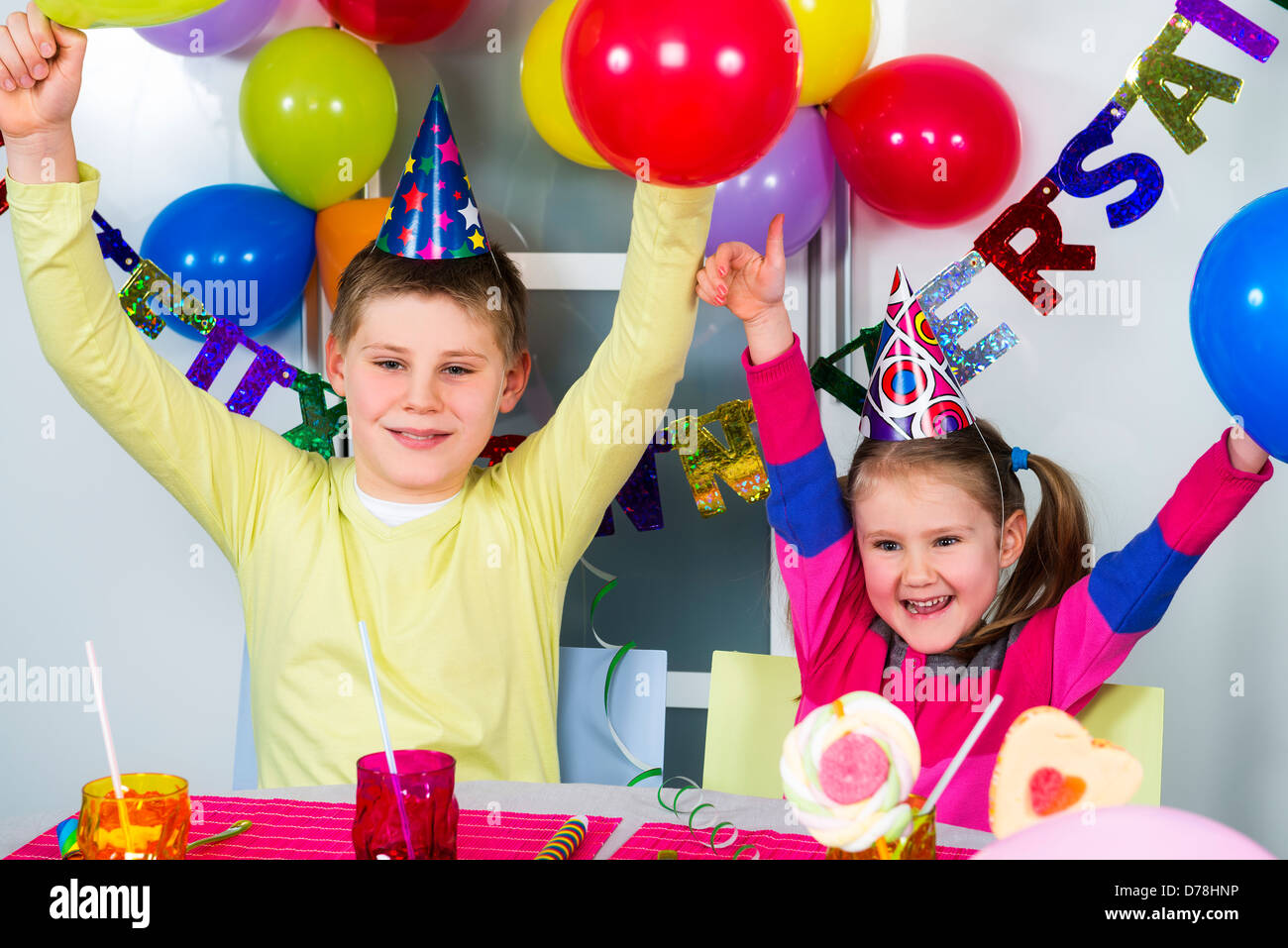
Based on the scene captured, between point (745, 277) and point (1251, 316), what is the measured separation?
550mm

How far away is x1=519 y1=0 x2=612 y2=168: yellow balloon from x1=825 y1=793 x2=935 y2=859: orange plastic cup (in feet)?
3.67

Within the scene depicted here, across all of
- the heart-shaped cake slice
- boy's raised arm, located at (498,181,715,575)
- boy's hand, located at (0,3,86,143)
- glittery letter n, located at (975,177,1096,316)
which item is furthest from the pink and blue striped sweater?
boy's hand, located at (0,3,86,143)

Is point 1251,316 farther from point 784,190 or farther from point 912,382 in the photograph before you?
point 784,190

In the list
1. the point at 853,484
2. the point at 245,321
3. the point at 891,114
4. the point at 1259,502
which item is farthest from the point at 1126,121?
the point at 245,321

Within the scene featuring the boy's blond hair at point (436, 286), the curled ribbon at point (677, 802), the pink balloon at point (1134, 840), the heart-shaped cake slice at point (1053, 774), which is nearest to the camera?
the pink balloon at point (1134, 840)

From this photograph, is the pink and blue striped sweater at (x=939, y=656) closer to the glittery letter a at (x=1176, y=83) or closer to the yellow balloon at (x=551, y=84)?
the yellow balloon at (x=551, y=84)

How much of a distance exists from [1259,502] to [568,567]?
3.52 feet

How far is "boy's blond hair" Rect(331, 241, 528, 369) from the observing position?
1.53 m

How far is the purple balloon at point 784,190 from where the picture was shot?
1652mm

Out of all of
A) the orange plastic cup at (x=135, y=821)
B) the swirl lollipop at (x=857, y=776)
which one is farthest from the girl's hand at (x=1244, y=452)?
the orange plastic cup at (x=135, y=821)

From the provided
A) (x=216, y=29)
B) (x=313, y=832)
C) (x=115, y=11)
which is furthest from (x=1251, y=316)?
(x=216, y=29)

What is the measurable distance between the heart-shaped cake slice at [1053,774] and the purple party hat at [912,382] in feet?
2.56

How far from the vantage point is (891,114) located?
164 centimetres

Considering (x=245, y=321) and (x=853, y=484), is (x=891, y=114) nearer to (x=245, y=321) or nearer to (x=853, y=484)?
(x=853, y=484)
